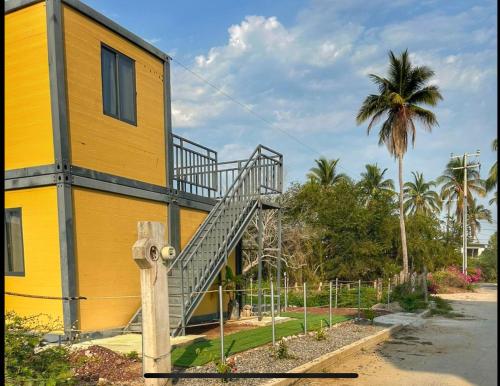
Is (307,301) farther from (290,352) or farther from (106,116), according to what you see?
(106,116)

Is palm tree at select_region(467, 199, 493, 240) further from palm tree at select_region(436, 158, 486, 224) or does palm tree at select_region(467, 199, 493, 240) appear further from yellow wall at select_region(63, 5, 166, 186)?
yellow wall at select_region(63, 5, 166, 186)

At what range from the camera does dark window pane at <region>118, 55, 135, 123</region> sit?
959 centimetres

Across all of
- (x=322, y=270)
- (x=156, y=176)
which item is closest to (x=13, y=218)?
(x=156, y=176)

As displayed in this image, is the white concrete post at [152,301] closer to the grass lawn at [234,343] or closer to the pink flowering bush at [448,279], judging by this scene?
the grass lawn at [234,343]

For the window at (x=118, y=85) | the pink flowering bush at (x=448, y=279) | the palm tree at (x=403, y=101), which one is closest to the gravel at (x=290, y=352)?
the window at (x=118, y=85)

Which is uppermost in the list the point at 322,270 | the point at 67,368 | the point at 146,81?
the point at 146,81

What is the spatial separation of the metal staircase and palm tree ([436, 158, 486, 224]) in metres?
38.3

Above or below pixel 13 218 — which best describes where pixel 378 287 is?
below

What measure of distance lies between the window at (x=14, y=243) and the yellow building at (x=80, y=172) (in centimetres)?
2

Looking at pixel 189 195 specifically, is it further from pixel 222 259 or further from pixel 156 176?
pixel 222 259

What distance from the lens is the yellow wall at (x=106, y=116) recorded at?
8273 mm

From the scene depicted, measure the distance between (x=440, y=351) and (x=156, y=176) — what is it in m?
7.26

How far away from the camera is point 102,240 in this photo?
28.1 ft

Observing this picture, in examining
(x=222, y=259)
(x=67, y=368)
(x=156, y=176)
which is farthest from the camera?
(x=156, y=176)
